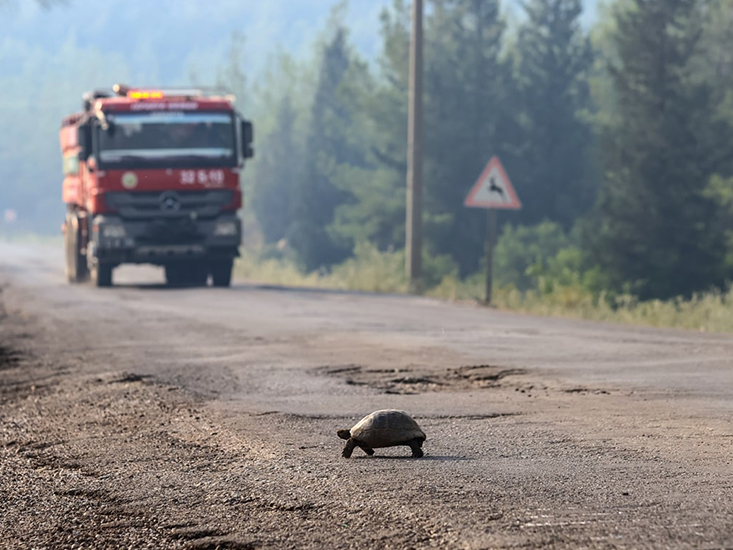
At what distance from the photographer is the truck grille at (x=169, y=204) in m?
21.1

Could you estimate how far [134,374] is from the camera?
9742mm

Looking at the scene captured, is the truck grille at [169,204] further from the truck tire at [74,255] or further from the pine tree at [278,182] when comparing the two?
the pine tree at [278,182]

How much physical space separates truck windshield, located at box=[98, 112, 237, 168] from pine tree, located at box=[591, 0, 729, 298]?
45.8 ft

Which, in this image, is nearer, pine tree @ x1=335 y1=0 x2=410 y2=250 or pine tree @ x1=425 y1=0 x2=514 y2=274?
pine tree @ x1=425 y1=0 x2=514 y2=274

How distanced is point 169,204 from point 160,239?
26.8 inches

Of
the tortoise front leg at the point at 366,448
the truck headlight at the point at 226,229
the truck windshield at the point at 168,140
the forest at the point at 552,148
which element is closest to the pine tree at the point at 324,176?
the forest at the point at 552,148

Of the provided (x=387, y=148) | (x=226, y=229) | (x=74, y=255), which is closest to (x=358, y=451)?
(x=226, y=229)

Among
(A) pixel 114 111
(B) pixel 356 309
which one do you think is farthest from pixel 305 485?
(A) pixel 114 111

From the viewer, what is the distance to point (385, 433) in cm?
579

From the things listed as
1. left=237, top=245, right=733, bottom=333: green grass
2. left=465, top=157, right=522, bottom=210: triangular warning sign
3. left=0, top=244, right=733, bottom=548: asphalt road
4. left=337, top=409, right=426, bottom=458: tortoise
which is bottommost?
left=237, top=245, right=733, bottom=333: green grass

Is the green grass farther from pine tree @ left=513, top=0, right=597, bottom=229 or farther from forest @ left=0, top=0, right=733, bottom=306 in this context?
pine tree @ left=513, top=0, right=597, bottom=229

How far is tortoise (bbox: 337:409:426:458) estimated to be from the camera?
5.79m

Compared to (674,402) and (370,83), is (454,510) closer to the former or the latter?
(674,402)

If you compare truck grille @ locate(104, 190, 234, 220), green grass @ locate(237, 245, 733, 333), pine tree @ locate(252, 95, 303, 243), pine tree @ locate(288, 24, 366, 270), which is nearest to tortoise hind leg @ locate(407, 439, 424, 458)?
green grass @ locate(237, 245, 733, 333)
